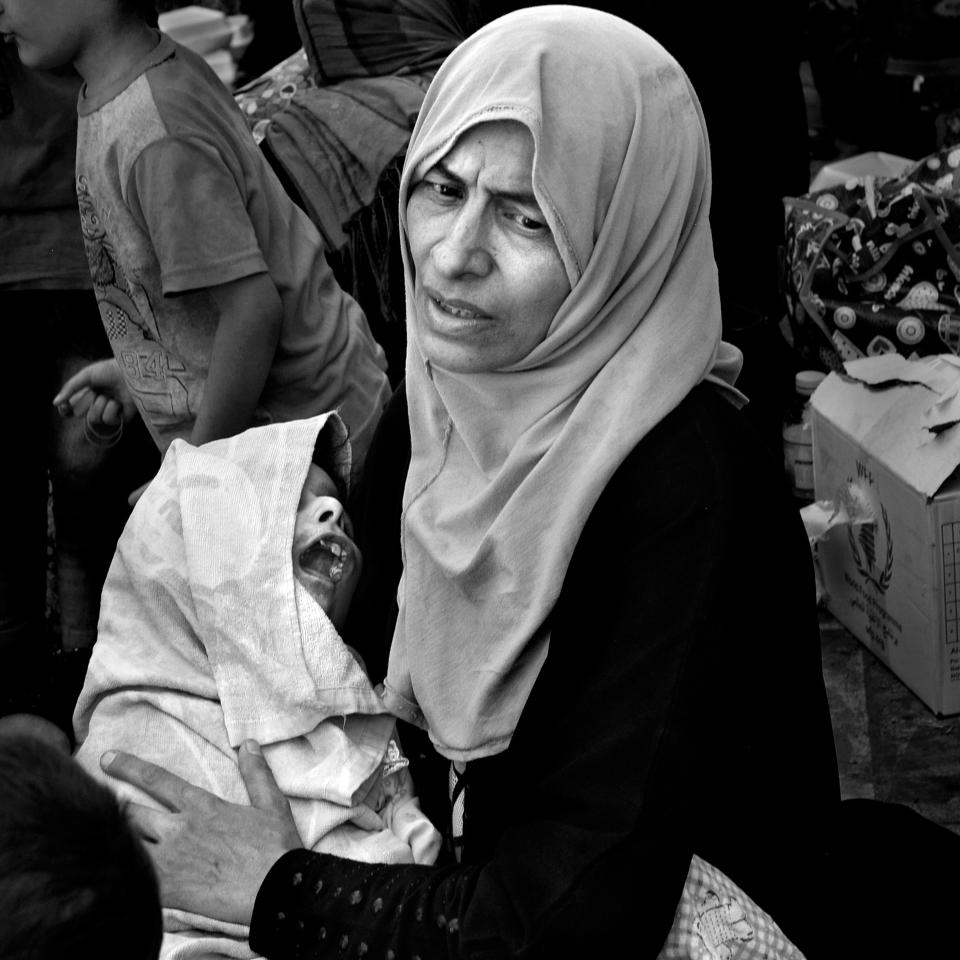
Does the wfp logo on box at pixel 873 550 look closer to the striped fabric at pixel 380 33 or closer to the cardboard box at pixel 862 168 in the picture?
the cardboard box at pixel 862 168

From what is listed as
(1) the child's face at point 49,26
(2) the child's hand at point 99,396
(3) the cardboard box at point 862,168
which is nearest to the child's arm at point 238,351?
(2) the child's hand at point 99,396

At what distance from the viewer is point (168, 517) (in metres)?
2.17

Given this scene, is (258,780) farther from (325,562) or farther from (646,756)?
(646,756)

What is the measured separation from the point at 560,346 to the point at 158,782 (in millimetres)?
784

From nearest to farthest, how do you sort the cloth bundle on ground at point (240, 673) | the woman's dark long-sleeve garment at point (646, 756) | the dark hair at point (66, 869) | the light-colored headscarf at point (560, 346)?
the dark hair at point (66, 869) < the woman's dark long-sleeve garment at point (646, 756) < the light-colored headscarf at point (560, 346) < the cloth bundle on ground at point (240, 673)

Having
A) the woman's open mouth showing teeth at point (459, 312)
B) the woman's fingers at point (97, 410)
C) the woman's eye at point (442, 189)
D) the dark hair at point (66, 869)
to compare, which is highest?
the woman's eye at point (442, 189)

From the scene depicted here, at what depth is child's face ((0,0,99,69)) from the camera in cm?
271

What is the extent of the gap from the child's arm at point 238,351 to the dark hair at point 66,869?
56.1 inches

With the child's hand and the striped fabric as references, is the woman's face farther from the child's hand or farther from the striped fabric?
the striped fabric

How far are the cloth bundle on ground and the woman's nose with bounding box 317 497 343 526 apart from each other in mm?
46

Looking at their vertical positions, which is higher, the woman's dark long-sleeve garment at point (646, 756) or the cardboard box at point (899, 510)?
the woman's dark long-sleeve garment at point (646, 756)

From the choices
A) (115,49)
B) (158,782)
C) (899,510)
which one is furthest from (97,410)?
(899,510)

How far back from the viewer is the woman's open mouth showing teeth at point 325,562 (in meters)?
2.17

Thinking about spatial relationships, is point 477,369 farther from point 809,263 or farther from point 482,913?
point 809,263
